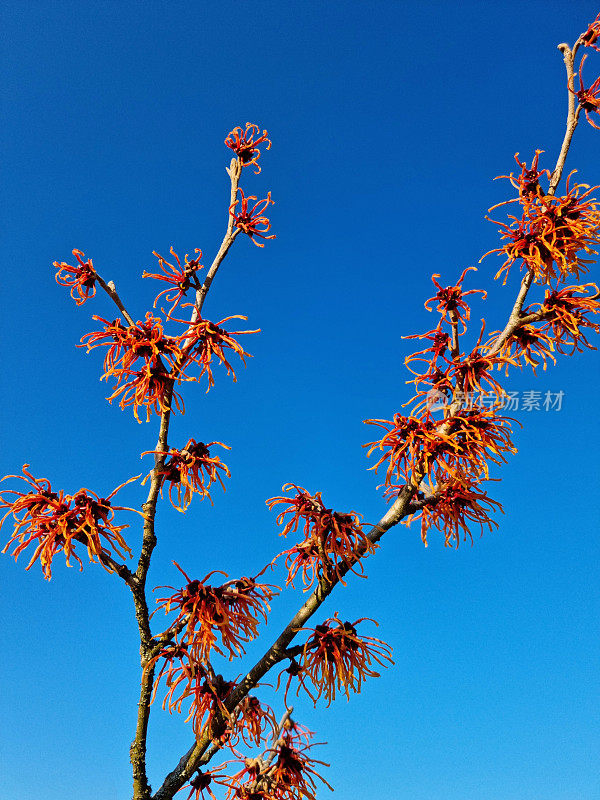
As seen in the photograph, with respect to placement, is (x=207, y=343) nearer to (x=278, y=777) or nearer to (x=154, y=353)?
(x=154, y=353)

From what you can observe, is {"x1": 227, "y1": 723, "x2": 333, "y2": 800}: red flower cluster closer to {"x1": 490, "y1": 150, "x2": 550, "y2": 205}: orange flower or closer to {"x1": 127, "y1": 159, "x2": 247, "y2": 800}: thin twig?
{"x1": 127, "y1": 159, "x2": 247, "y2": 800}: thin twig

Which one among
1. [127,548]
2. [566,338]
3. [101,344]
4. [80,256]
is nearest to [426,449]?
[566,338]

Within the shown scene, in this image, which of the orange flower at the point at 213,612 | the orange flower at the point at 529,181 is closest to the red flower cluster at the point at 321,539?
the orange flower at the point at 213,612

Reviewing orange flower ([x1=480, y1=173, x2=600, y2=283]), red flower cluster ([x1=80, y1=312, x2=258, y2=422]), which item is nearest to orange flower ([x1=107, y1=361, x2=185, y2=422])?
red flower cluster ([x1=80, y1=312, x2=258, y2=422])

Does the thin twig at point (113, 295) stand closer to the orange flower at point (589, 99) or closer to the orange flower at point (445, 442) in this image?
the orange flower at point (445, 442)

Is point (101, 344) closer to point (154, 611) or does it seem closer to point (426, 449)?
point (154, 611)

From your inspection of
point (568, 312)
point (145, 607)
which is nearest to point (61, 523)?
point (145, 607)

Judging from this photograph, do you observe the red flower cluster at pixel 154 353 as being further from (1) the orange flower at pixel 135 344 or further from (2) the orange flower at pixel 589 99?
(2) the orange flower at pixel 589 99

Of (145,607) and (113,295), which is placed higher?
(113,295)

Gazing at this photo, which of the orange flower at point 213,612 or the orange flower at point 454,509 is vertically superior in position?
the orange flower at point 454,509

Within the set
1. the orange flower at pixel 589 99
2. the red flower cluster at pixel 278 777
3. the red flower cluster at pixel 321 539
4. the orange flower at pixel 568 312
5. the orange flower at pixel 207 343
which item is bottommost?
the red flower cluster at pixel 278 777

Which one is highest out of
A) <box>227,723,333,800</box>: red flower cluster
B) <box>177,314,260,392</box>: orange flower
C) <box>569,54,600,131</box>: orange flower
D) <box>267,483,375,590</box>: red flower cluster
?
<box>569,54,600,131</box>: orange flower

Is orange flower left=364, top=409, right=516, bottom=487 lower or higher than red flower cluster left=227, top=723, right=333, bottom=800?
higher
